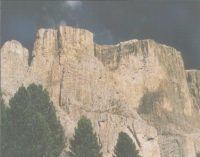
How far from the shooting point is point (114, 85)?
98.3 m

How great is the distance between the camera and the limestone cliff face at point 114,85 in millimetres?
77438

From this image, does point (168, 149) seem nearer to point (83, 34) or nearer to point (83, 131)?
point (83, 34)

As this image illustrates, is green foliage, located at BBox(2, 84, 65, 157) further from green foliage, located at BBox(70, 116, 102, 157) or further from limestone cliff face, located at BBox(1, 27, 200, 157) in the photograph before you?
limestone cliff face, located at BBox(1, 27, 200, 157)

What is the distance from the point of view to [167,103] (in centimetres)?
9844

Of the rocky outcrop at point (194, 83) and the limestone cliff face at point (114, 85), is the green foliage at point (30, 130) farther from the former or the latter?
the rocky outcrop at point (194, 83)

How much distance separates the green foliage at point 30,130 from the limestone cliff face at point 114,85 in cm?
907

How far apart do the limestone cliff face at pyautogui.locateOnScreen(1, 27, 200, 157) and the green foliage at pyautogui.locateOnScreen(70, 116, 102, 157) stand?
25.2 feet

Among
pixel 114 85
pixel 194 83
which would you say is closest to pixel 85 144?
pixel 114 85

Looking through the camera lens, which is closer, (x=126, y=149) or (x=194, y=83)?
(x=126, y=149)

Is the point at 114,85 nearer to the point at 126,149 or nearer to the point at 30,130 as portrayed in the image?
the point at 126,149

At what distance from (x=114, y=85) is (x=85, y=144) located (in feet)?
148

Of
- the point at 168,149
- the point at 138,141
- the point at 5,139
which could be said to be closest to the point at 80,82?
the point at 138,141

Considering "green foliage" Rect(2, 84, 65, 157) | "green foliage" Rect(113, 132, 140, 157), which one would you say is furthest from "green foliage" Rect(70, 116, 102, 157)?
"green foliage" Rect(113, 132, 140, 157)

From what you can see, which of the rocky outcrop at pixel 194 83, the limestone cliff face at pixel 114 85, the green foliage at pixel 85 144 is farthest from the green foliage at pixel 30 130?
the rocky outcrop at pixel 194 83
